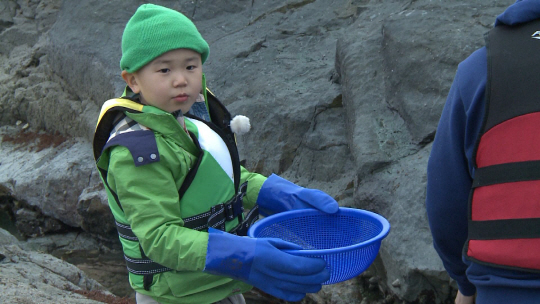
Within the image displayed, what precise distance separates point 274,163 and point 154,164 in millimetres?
2776

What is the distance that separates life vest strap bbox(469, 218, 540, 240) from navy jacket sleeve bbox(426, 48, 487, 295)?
0.18 meters

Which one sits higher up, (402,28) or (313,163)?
(402,28)

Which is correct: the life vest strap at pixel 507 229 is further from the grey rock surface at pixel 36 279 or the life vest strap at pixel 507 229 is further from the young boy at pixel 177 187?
the grey rock surface at pixel 36 279

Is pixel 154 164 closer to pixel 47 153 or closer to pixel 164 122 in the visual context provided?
pixel 164 122

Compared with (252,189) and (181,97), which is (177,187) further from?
(252,189)

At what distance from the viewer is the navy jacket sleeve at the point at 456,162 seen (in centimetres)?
148

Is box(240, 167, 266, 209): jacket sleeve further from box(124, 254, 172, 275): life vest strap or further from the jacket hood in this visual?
the jacket hood

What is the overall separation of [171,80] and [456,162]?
1.01 metres

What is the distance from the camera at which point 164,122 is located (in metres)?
2.02

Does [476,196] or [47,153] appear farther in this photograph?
[47,153]

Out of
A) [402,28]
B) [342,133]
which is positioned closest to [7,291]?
[342,133]

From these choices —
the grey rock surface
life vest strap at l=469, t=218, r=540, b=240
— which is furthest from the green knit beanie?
the grey rock surface

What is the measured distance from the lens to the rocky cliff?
12.3 feet

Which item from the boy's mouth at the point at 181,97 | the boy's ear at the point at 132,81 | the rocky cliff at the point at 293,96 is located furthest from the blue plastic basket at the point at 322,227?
the rocky cliff at the point at 293,96
